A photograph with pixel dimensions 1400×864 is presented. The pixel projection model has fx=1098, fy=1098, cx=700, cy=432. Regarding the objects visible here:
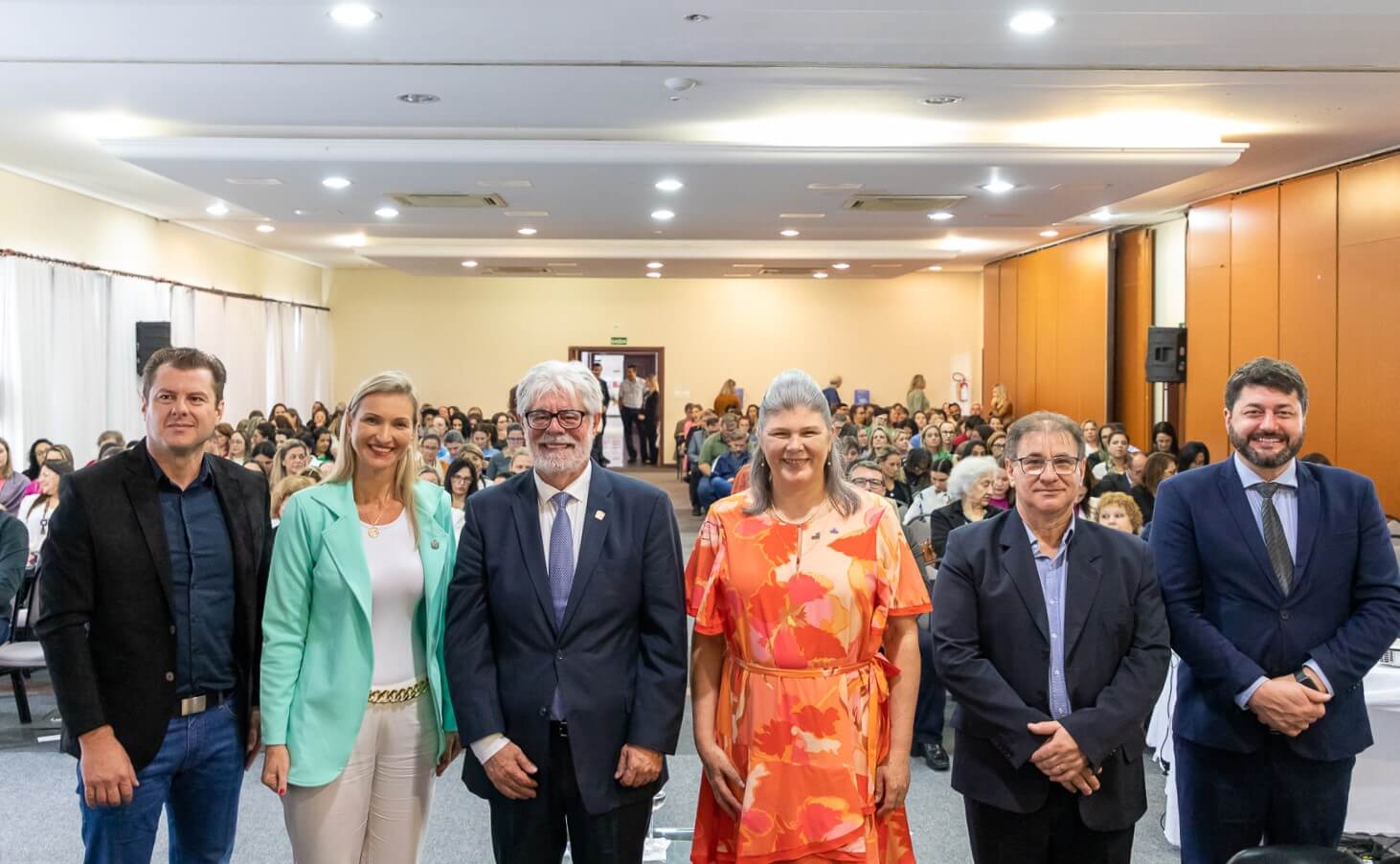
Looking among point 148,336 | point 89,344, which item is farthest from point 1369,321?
point 148,336

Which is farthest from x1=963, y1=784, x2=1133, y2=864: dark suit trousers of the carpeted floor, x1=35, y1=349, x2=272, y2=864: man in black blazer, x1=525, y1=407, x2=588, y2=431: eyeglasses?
x1=35, y1=349, x2=272, y2=864: man in black blazer

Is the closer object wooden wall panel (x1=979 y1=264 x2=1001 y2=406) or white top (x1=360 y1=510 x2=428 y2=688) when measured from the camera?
white top (x1=360 y1=510 x2=428 y2=688)

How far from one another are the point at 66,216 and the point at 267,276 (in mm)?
5580

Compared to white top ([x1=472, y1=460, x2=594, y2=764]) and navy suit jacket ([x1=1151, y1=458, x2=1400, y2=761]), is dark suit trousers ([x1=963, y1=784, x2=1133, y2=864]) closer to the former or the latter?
navy suit jacket ([x1=1151, y1=458, x2=1400, y2=761])

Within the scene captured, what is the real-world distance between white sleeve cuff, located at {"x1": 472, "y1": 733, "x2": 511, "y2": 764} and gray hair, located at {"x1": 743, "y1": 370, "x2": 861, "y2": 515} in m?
0.70

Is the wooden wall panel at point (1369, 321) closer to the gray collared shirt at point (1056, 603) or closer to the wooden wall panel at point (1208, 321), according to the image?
the wooden wall panel at point (1208, 321)

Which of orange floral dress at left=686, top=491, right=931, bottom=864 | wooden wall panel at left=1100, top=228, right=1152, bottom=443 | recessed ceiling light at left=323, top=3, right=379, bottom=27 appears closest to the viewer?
orange floral dress at left=686, top=491, right=931, bottom=864

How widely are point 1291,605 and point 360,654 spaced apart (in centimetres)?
209

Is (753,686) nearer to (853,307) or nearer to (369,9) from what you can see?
(369,9)

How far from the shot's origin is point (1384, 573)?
8.25ft

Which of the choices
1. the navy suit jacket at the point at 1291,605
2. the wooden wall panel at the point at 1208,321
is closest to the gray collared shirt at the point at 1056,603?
the navy suit jacket at the point at 1291,605

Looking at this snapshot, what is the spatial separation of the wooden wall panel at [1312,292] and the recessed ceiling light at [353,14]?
7.82 meters

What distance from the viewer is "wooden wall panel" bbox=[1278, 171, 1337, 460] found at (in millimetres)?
9133

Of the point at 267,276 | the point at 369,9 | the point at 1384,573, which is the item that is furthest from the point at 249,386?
→ the point at 1384,573
